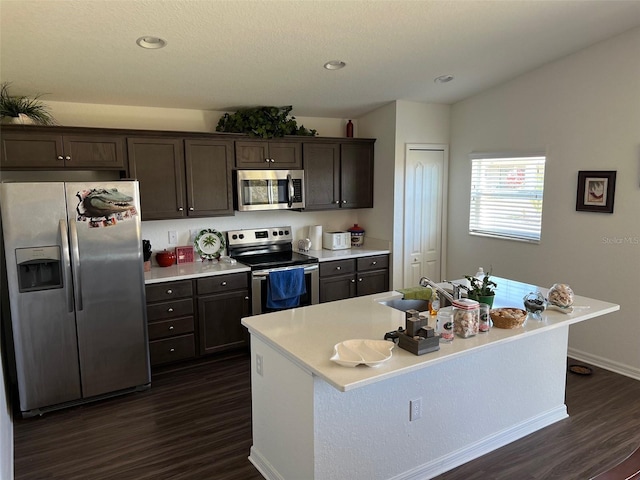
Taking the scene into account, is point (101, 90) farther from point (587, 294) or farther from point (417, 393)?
point (587, 294)

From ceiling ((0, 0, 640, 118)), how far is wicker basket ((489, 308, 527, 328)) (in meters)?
1.89

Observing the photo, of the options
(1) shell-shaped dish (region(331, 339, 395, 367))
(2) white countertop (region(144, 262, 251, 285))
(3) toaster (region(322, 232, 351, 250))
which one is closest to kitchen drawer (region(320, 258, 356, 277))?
(3) toaster (region(322, 232, 351, 250))

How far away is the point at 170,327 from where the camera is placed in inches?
158

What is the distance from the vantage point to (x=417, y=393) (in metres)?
2.54

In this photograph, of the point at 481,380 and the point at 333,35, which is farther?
the point at 333,35

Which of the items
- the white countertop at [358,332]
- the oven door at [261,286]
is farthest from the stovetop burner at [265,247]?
the white countertop at [358,332]

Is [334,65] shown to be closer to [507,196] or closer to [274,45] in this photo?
[274,45]

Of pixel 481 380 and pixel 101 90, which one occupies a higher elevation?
pixel 101 90

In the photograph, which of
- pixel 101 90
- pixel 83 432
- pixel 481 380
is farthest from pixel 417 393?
pixel 101 90

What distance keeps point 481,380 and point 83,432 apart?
263 centimetres

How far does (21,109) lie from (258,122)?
1917mm

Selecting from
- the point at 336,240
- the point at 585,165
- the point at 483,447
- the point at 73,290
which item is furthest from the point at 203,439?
the point at 585,165

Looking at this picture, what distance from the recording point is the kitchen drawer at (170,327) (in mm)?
3932

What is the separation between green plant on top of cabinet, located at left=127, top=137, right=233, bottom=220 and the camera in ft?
13.1
